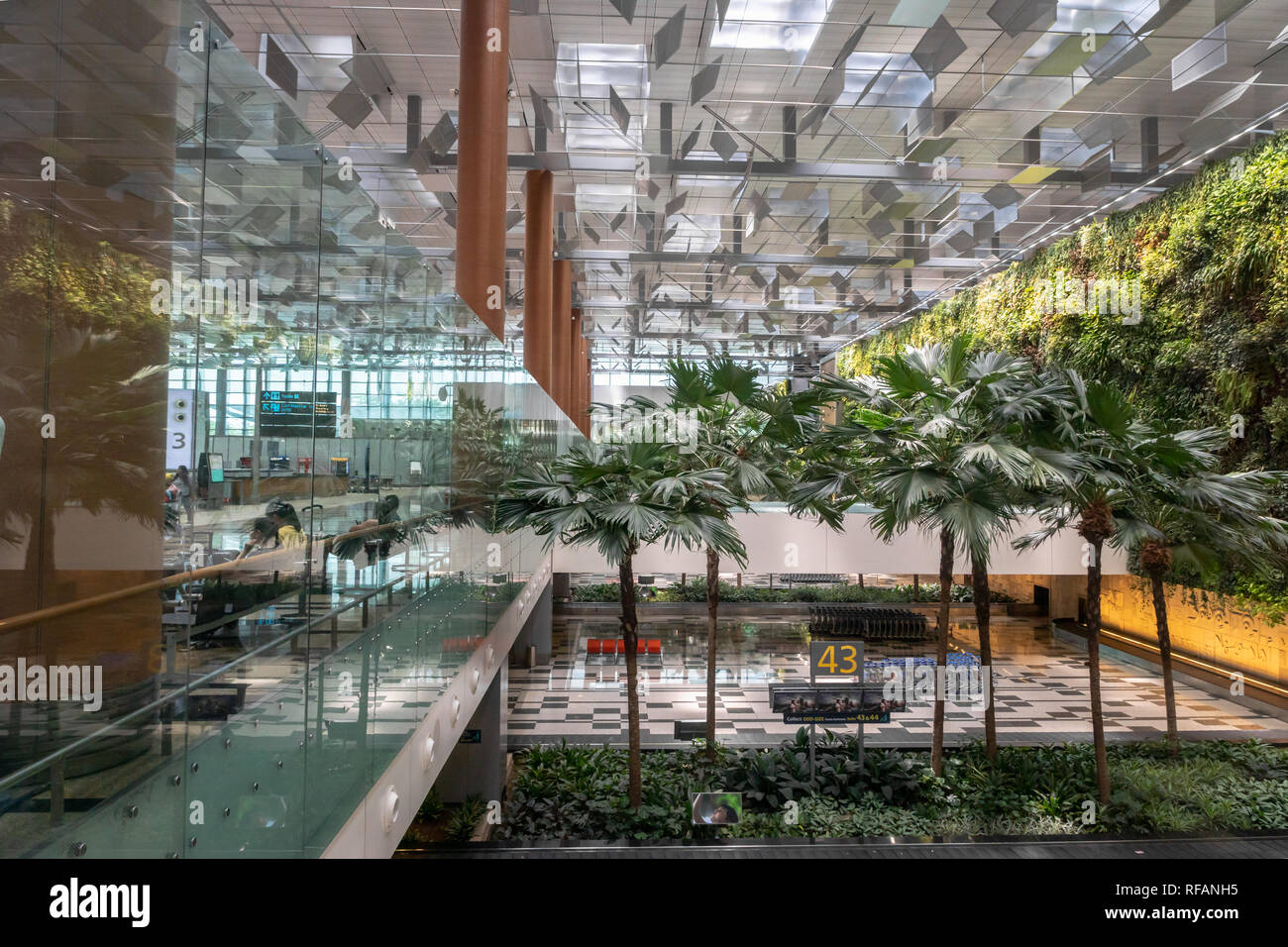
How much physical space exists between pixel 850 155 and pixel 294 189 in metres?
14.5

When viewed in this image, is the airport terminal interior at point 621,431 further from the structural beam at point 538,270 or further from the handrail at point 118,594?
the structural beam at point 538,270

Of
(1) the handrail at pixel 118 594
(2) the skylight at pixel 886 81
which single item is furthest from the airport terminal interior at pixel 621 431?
(2) the skylight at pixel 886 81

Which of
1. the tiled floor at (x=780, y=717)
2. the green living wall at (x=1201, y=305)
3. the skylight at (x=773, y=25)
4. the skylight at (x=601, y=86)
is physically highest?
the skylight at (x=601, y=86)

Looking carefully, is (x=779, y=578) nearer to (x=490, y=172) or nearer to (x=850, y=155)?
(x=850, y=155)

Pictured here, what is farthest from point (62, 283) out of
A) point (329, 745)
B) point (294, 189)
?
point (329, 745)

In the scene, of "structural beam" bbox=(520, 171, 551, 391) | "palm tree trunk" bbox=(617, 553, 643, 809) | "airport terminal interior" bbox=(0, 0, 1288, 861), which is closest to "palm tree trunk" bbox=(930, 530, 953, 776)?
"airport terminal interior" bbox=(0, 0, 1288, 861)

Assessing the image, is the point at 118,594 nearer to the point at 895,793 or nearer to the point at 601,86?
the point at 895,793

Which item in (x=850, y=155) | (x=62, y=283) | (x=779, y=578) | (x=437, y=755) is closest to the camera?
(x=62, y=283)

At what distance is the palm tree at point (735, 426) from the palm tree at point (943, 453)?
0.53 m

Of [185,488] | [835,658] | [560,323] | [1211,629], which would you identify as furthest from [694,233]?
[185,488]

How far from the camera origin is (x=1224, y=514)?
10.7 m

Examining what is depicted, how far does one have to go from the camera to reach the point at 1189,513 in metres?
10.4

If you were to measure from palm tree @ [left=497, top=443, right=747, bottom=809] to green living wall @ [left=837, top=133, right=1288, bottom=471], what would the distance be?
22.8 ft

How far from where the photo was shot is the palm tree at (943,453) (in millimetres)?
8172
